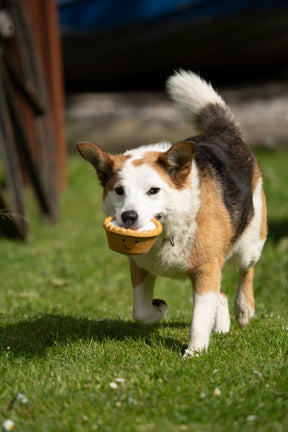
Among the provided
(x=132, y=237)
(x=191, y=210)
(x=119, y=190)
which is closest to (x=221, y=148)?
(x=191, y=210)

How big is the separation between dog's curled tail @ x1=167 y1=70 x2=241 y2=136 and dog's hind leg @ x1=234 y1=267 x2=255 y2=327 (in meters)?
1.11

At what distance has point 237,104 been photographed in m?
12.4

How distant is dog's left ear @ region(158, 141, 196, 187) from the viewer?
3.72m

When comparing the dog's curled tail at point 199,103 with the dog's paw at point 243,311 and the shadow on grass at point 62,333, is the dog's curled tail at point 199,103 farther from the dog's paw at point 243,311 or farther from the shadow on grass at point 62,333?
the shadow on grass at point 62,333

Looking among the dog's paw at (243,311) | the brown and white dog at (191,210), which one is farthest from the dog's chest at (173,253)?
the dog's paw at (243,311)

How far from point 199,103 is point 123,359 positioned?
2.19 meters

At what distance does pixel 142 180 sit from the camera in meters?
3.68

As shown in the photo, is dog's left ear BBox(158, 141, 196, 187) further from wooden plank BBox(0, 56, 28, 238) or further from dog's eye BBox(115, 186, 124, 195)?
wooden plank BBox(0, 56, 28, 238)

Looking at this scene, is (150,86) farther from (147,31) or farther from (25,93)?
(25,93)

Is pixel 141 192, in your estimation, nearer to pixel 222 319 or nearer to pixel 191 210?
pixel 191 210

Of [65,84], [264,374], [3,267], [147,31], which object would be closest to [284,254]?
[3,267]

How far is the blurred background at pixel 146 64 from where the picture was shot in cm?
1086

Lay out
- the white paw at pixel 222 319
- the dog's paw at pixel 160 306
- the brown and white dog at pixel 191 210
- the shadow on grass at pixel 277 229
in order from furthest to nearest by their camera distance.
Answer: the shadow on grass at pixel 277 229 < the white paw at pixel 222 319 < the dog's paw at pixel 160 306 < the brown and white dog at pixel 191 210

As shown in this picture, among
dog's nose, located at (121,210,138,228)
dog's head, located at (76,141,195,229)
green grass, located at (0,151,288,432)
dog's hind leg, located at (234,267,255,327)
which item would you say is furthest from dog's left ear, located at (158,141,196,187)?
dog's hind leg, located at (234,267,255,327)
